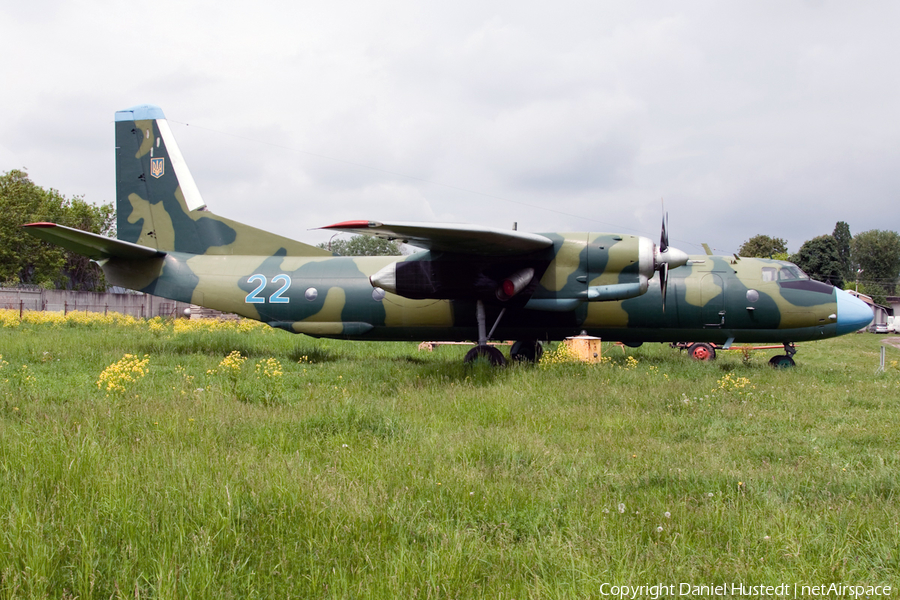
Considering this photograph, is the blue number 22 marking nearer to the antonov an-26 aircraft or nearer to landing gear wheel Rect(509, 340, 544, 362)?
the antonov an-26 aircraft

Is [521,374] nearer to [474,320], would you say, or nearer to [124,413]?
[474,320]

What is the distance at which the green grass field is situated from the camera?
300cm

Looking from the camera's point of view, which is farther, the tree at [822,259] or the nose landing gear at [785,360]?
the tree at [822,259]

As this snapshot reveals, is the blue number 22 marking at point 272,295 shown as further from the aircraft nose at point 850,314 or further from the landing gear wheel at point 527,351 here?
the aircraft nose at point 850,314

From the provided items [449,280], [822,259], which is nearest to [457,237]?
[449,280]

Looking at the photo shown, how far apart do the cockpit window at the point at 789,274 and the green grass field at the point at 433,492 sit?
5.93m

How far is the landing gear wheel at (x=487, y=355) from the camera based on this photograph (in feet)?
40.8

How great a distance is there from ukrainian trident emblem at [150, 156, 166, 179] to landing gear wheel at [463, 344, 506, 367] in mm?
10059

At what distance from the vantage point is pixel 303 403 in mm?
7730

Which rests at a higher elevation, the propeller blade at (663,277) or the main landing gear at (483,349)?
the propeller blade at (663,277)

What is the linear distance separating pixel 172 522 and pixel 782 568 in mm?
3605

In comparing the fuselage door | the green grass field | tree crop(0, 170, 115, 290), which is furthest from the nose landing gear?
tree crop(0, 170, 115, 290)

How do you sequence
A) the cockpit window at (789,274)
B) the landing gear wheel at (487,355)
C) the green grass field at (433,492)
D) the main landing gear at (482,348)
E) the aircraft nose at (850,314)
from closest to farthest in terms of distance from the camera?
the green grass field at (433,492) < the landing gear wheel at (487,355) < the main landing gear at (482,348) < the aircraft nose at (850,314) < the cockpit window at (789,274)

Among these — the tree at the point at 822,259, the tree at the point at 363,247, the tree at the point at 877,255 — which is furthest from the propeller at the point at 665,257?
the tree at the point at 877,255
